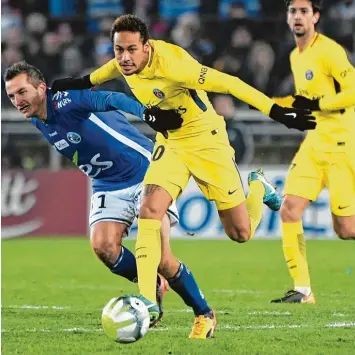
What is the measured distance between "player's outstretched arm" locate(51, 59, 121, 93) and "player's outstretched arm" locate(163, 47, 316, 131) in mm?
665

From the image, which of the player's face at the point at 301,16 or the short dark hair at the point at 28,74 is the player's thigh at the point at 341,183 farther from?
the short dark hair at the point at 28,74

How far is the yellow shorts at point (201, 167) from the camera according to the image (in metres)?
7.00

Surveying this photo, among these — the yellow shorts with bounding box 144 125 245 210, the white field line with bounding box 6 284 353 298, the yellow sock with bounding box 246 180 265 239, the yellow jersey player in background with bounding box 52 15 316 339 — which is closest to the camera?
the yellow jersey player in background with bounding box 52 15 316 339

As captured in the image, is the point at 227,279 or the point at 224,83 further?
the point at 227,279

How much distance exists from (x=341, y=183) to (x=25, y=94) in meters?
3.02

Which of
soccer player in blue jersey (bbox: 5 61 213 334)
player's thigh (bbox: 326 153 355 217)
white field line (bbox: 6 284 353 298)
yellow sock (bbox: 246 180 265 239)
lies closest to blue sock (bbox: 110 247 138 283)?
soccer player in blue jersey (bbox: 5 61 213 334)

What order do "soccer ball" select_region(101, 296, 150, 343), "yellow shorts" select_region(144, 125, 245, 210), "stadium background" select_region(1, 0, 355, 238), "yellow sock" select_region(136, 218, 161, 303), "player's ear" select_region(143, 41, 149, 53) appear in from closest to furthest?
"soccer ball" select_region(101, 296, 150, 343) < "yellow sock" select_region(136, 218, 161, 303) < "player's ear" select_region(143, 41, 149, 53) < "yellow shorts" select_region(144, 125, 245, 210) < "stadium background" select_region(1, 0, 355, 238)

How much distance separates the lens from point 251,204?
829 centimetres

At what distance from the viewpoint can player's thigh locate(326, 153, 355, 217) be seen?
30.5 feet

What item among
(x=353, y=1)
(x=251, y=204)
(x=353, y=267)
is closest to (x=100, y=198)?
(x=251, y=204)

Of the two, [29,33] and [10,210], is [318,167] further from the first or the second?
[29,33]

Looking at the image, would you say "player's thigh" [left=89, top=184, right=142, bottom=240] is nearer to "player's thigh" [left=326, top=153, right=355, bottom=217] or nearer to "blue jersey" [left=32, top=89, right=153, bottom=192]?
"blue jersey" [left=32, top=89, right=153, bottom=192]

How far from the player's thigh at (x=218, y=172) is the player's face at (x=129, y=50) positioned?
0.74 meters

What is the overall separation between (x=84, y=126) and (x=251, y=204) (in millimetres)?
1412
